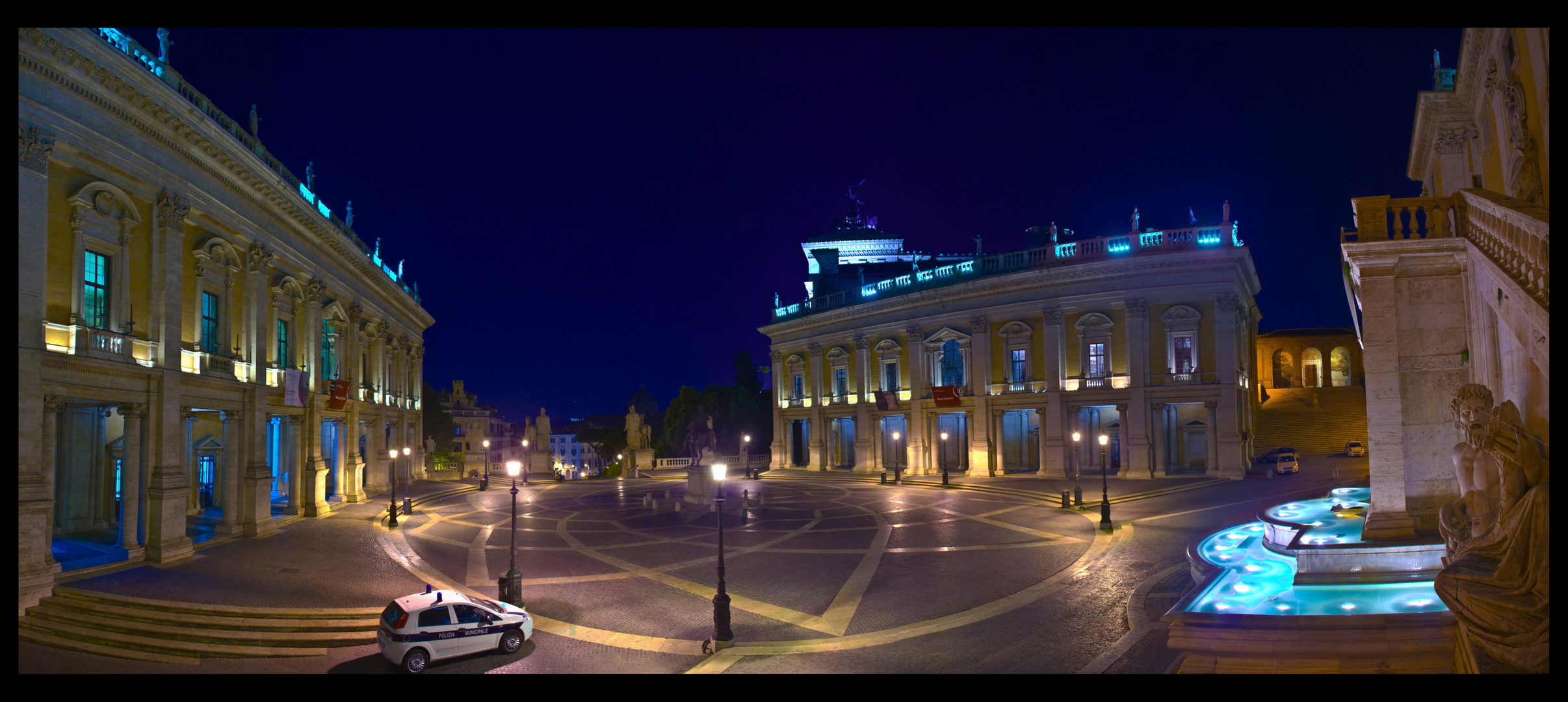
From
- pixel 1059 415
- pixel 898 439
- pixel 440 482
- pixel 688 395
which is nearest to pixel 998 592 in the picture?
pixel 1059 415

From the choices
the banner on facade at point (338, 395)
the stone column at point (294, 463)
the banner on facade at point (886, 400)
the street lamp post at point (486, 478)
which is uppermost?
the banner on facade at point (338, 395)

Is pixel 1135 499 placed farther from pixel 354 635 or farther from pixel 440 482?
pixel 440 482

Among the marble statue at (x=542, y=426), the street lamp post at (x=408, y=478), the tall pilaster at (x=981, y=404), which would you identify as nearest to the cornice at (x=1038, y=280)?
the tall pilaster at (x=981, y=404)

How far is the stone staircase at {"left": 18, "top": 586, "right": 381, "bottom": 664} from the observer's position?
40.6 ft

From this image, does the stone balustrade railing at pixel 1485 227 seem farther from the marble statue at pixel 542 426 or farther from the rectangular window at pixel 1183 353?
the marble statue at pixel 542 426

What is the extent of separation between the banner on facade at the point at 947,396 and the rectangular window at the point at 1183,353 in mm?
11003

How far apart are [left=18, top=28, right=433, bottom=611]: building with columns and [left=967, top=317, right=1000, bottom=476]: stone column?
103 ft

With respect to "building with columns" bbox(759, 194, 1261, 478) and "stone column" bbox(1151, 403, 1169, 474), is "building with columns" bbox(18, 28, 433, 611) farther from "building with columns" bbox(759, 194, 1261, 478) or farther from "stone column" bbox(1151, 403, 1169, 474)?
"stone column" bbox(1151, 403, 1169, 474)

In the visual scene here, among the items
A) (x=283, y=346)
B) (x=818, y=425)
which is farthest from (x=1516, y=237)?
(x=818, y=425)

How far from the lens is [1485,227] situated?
10156mm

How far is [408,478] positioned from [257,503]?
15344mm

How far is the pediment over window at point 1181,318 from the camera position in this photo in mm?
35688

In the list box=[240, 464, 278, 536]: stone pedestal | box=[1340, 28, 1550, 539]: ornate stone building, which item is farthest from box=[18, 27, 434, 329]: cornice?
box=[1340, 28, 1550, 539]: ornate stone building
